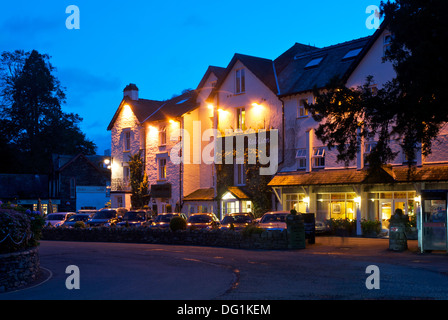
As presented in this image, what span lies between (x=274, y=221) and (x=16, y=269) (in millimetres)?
16692

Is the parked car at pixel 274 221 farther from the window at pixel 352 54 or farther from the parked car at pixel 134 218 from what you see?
the window at pixel 352 54

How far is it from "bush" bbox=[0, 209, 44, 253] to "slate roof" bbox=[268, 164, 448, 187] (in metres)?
17.5

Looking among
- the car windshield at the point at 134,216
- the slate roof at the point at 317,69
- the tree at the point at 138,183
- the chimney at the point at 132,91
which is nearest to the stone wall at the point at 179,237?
the car windshield at the point at 134,216

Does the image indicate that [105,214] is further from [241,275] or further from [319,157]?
[241,275]

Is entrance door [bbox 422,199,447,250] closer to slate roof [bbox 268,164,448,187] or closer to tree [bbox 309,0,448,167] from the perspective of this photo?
tree [bbox 309,0,448,167]

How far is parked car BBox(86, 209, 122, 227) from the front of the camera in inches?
1570

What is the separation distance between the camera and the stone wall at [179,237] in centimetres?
2814

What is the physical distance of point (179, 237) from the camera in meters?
32.6

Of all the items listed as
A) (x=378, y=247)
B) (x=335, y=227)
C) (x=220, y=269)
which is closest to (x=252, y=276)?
(x=220, y=269)

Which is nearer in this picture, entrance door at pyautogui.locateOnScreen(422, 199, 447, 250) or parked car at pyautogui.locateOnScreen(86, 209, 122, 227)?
entrance door at pyautogui.locateOnScreen(422, 199, 447, 250)

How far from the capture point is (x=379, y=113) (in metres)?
24.0

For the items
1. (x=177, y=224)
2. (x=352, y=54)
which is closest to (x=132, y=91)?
(x=352, y=54)

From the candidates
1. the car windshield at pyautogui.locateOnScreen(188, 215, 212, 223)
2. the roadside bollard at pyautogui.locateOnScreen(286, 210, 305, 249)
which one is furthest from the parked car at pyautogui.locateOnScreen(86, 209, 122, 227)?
the roadside bollard at pyautogui.locateOnScreen(286, 210, 305, 249)
